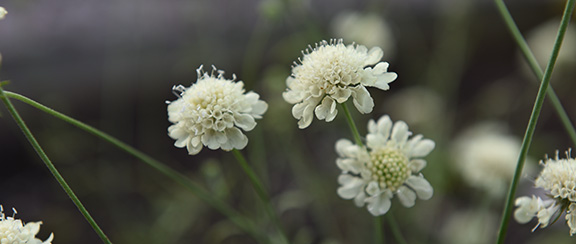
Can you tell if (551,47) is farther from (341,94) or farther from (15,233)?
(15,233)

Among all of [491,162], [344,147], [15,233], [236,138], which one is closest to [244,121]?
[236,138]

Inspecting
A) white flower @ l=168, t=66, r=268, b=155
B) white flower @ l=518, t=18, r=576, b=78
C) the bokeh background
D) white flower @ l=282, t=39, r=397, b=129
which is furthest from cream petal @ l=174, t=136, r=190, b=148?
white flower @ l=518, t=18, r=576, b=78

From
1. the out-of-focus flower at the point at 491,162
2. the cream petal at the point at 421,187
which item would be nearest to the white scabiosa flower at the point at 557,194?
the cream petal at the point at 421,187

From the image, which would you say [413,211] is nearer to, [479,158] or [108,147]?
[479,158]

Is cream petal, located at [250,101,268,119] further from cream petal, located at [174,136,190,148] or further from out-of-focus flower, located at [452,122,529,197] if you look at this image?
out-of-focus flower, located at [452,122,529,197]

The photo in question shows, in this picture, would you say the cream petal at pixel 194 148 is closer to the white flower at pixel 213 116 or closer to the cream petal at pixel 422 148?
the white flower at pixel 213 116
